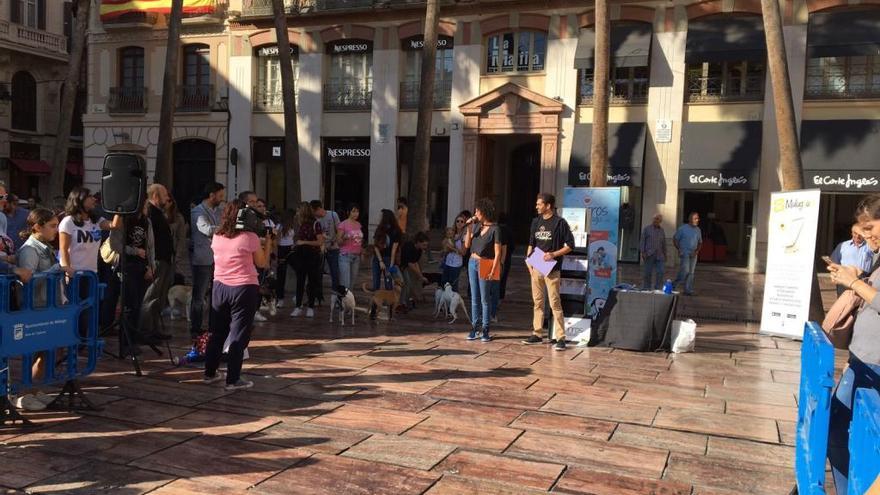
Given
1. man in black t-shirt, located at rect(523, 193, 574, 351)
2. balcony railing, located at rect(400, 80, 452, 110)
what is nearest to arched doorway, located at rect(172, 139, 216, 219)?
balcony railing, located at rect(400, 80, 452, 110)

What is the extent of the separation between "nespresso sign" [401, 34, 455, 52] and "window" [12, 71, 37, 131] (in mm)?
18492

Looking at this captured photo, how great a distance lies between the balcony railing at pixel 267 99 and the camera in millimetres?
26203

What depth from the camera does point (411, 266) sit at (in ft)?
39.7

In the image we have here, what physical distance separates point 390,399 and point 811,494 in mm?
3911

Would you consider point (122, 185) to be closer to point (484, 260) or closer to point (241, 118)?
point (484, 260)

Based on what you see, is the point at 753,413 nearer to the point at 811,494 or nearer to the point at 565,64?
the point at 811,494

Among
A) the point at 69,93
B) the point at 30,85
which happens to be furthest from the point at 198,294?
the point at 30,85

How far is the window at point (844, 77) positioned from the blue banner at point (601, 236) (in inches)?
498

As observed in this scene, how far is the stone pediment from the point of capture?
22438 millimetres

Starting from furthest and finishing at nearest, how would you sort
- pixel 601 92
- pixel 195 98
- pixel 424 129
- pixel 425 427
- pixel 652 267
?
pixel 195 98
pixel 424 129
pixel 601 92
pixel 652 267
pixel 425 427

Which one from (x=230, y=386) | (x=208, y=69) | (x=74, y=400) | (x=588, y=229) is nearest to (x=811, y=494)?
(x=230, y=386)

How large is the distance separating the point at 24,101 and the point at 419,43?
19.3m

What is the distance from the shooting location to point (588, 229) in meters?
10.6

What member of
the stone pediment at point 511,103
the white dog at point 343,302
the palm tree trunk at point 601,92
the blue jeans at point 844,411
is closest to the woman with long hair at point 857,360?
the blue jeans at point 844,411
